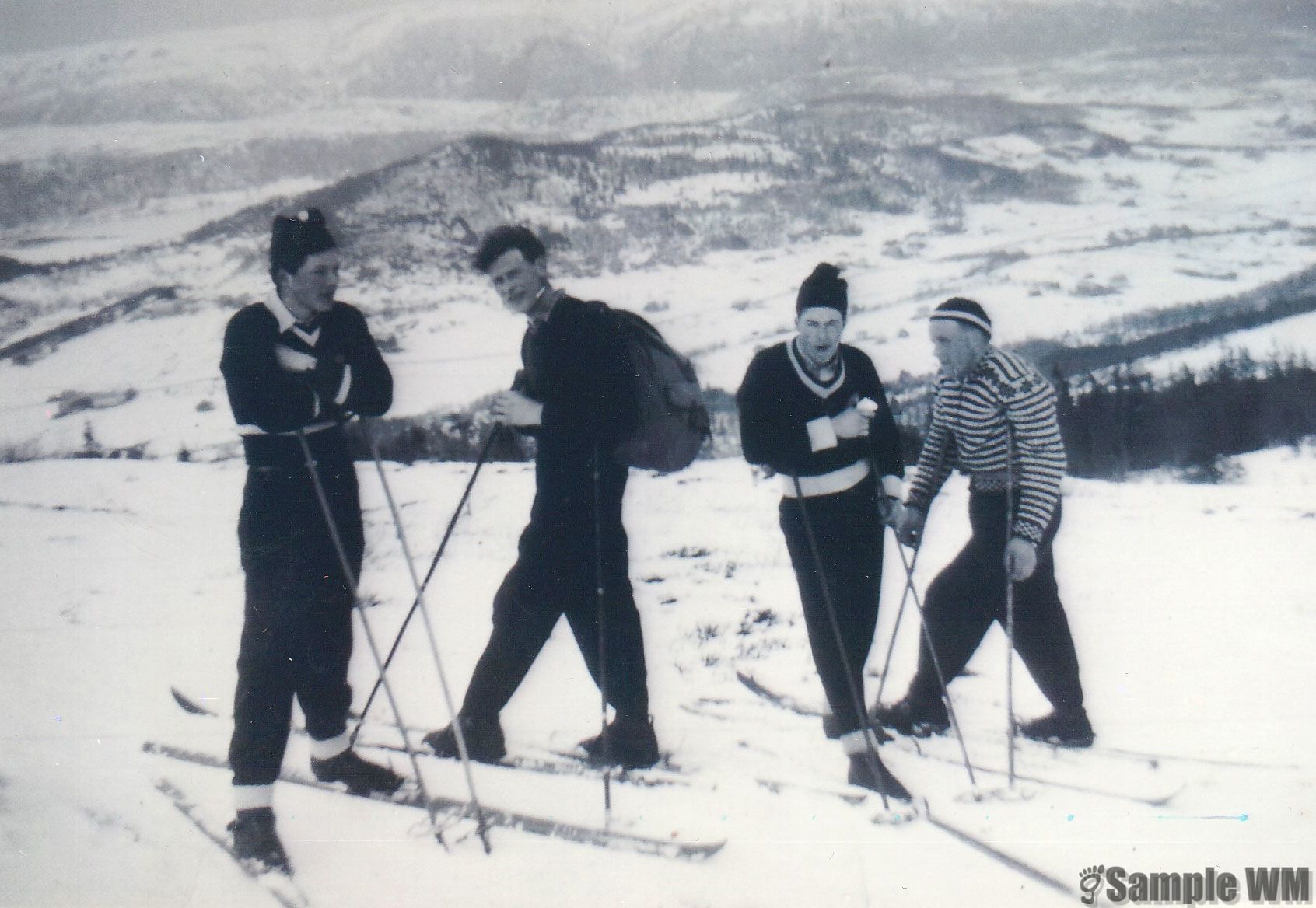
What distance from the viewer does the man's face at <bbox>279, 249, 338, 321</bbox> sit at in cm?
246

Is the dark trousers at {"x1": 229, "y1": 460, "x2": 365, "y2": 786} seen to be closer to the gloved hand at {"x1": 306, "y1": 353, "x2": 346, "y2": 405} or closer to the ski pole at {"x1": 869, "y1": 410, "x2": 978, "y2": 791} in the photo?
the gloved hand at {"x1": 306, "y1": 353, "x2": 346, "y2": 405}

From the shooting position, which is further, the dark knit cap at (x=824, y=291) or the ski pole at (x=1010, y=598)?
the ski pole at (x=1010, y=598)

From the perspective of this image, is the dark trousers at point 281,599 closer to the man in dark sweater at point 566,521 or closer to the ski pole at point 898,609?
the man in dark sweater at point 566,521

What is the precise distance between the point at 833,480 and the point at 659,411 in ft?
1.65

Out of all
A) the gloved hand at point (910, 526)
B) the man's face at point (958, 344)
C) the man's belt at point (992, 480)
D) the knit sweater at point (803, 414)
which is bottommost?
the gloved hand at point (910, 526)

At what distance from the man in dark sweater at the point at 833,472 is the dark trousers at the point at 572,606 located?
0.47 metres

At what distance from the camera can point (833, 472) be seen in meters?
2.59

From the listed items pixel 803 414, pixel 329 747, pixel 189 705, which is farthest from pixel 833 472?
pixel 189 705

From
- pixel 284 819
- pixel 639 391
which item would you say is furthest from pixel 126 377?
pixel 639 391

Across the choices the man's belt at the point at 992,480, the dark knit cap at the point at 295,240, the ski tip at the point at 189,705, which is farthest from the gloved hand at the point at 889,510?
the ski tip at the point at 189,705

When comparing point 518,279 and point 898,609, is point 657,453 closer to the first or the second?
point 518,279

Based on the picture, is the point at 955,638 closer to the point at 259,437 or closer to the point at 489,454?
the point at 489,454

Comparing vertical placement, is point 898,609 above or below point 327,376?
below

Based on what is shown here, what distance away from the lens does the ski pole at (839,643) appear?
2.61m
